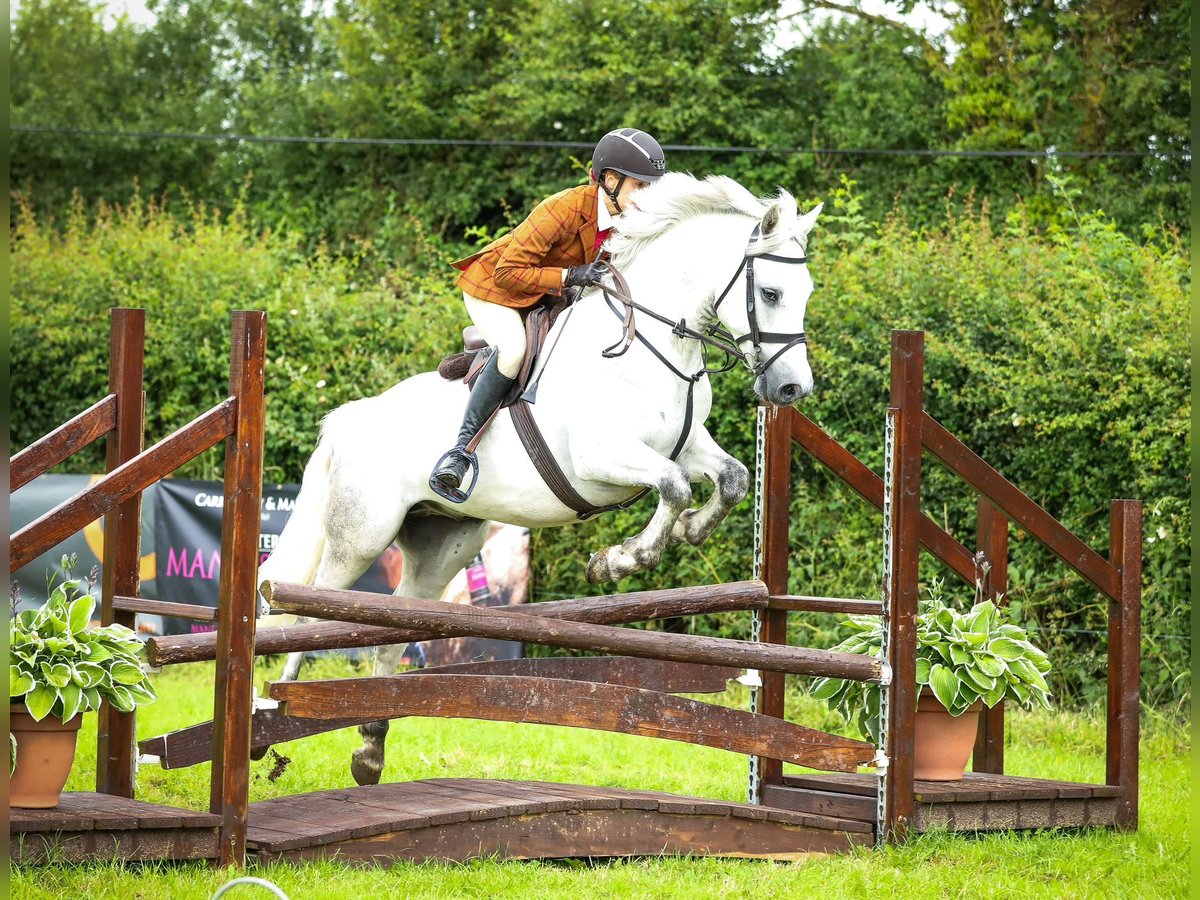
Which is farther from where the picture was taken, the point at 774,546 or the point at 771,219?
the point at 774,546

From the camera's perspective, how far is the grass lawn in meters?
3.89

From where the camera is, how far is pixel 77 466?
10055 mm

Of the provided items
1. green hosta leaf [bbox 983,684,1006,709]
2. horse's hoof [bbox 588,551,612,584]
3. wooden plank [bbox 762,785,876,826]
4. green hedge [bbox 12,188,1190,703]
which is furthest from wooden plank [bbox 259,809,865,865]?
green hedge [bbox 12,188,1190,703]

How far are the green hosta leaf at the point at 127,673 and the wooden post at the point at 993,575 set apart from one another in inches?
130

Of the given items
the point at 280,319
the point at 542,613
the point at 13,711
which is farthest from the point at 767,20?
the point at 13,711

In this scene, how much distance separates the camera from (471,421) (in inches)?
181

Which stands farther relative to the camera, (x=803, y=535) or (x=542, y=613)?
(x=803, y=535)

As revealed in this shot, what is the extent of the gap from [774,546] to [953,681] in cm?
87

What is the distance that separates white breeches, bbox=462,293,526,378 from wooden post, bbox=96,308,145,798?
1.20m

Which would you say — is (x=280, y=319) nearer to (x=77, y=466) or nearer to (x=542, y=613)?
(x=77, y=466)

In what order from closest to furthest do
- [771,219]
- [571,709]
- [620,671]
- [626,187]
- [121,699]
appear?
[121,699], [571,709], [771,219], [626,187], [620,671]

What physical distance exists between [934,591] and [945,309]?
3.31 metres

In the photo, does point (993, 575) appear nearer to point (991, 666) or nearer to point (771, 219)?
point (991, 666)

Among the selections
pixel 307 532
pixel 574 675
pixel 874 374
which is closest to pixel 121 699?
pixel 307 532
